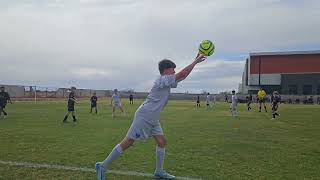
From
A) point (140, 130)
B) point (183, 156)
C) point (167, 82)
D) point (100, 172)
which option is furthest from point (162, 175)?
point (183, 156)

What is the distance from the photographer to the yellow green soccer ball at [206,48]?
7832 millimetres

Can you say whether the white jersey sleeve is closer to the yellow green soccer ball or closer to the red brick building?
the yellow green soccer ball

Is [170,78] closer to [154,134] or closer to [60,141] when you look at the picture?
[154,134]

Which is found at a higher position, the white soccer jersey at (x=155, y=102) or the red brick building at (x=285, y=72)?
the red brick building at (x=285, y=72)

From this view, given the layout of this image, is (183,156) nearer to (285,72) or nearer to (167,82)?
(167,82)

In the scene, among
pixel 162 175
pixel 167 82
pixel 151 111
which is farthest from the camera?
pixel 162 175

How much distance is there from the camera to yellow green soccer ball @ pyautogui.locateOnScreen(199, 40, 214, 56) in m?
7.83

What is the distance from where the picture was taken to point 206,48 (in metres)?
7.88

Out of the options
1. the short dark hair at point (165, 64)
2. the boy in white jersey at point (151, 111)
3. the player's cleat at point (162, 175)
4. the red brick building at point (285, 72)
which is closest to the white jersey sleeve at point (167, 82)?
the boy in white jersey at point (151, 111)

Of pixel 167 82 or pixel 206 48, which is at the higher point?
pixel 206 48

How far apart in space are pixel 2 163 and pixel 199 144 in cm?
591

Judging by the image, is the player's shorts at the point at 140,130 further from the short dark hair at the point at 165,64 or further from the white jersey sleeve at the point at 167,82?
the short dark hair at the point at 165,64

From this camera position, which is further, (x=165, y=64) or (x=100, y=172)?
(x=165, y=64)

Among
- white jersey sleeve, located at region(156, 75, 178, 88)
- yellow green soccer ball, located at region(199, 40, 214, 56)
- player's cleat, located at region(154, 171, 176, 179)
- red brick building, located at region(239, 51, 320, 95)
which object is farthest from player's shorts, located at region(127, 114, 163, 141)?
red brick building, located at region(239, 51, 320, 95)
